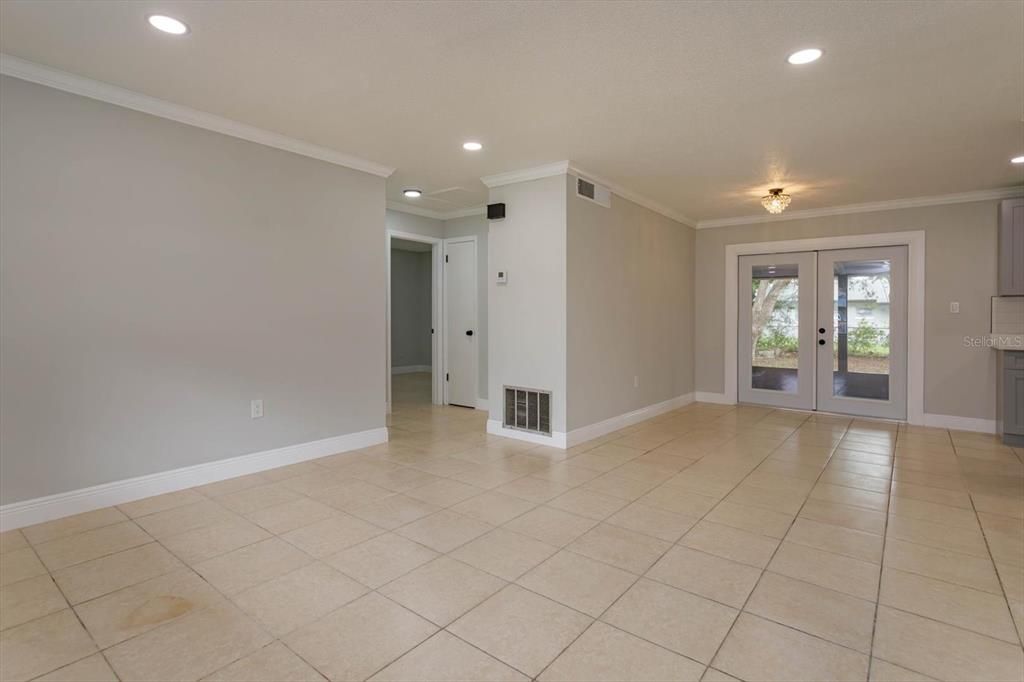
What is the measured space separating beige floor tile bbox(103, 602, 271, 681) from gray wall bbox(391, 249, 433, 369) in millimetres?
9023

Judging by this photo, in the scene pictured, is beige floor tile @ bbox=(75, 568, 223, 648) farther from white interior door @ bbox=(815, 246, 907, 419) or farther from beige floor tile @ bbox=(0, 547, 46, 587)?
white interior door @ bbox=(815, 246, 907, 419)

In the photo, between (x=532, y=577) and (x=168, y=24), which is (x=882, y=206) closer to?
(x=532, y=577)

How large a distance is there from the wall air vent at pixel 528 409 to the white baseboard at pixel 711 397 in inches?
138

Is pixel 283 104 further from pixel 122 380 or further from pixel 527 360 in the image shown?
pixel 527 360

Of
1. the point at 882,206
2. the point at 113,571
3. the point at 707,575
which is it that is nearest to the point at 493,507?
the point at 707,575

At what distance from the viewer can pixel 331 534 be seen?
112 inches

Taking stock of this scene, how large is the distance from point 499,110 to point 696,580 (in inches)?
118

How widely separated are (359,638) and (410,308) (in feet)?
32.0

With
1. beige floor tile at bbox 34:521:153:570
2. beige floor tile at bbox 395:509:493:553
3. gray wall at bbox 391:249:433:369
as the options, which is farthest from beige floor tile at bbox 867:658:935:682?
gray wall at bbox 391:249:433:369

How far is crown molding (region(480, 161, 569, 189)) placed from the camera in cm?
A: 460

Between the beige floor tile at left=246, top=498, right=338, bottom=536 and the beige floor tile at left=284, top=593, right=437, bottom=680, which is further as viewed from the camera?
the beige floor tile at left=246, top=498, right=338, bottom=536

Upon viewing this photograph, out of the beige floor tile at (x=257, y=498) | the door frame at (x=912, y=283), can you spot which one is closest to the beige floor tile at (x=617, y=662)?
the beige floor tile at (x=257, y=498)

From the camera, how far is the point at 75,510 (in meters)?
3.06

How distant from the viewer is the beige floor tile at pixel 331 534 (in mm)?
2668
